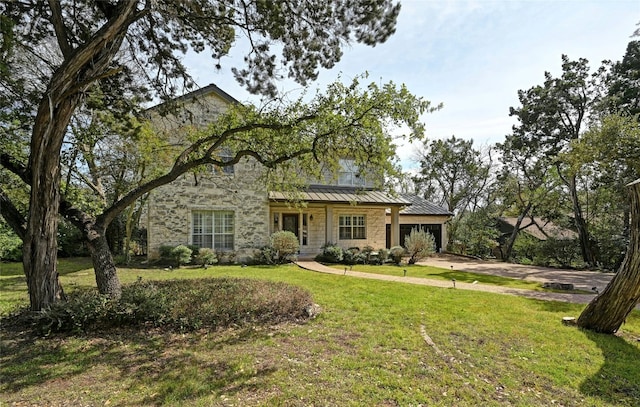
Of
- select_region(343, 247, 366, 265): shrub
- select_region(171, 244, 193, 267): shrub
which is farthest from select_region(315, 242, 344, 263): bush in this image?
select_region(171, 244, 193, 267): shrub

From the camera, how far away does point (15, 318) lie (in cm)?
626

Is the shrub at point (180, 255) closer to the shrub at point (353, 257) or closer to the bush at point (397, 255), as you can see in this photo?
the shrub at point (353, 257)

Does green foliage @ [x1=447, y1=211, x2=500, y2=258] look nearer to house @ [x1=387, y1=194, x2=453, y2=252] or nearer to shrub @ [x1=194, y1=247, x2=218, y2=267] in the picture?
house @ [x1=387, y1=194, x2=453, y2=252]

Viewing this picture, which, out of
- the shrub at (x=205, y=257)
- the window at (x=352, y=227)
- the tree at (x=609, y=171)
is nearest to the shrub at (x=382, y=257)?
the window at (x=352, y=227)

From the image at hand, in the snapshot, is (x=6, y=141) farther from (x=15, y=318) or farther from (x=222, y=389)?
(x=222, y=389)

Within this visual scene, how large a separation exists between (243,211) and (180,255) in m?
3.76

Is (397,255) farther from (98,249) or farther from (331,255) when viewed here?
(98,249)

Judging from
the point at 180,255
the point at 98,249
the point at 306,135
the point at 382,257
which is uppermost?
the point at 306,135

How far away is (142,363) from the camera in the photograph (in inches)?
181

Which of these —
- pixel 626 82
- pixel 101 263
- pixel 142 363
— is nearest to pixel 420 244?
pixel 101 263

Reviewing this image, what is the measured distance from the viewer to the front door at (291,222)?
18812 mm

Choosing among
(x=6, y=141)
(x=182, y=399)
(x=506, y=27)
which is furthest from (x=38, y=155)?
(x=506, y=27)

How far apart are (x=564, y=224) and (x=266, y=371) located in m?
23.5

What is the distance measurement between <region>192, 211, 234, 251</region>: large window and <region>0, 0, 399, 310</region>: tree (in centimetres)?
854
